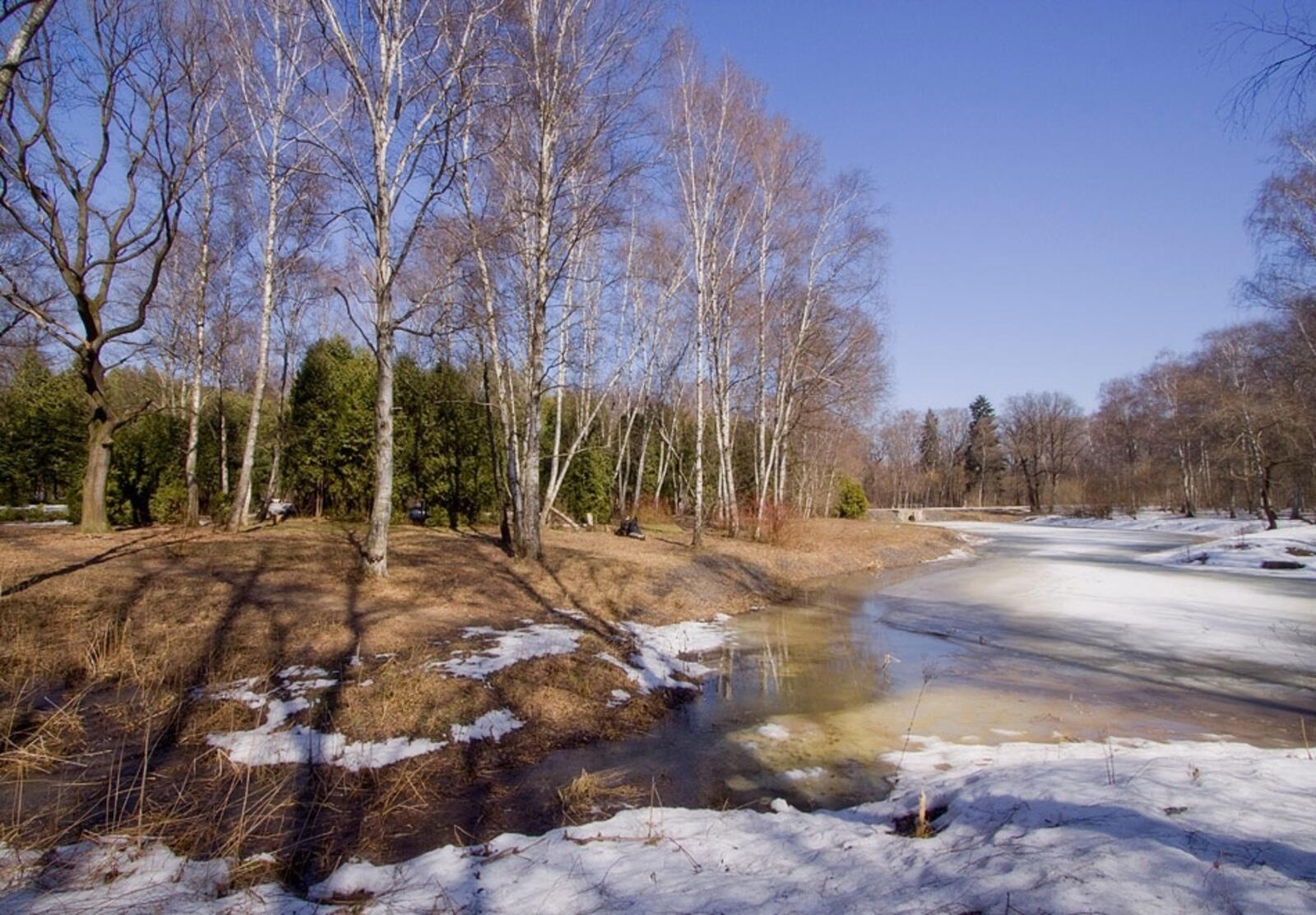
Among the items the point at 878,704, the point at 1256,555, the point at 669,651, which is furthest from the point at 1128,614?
the point at 1256,555

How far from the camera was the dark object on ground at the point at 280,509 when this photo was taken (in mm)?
16381

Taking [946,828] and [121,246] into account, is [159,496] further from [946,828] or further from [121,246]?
[946,828]

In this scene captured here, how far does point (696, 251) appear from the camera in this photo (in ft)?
54.1

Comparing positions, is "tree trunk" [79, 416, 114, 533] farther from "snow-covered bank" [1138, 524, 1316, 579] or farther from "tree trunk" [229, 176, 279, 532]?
"snow-covered bank" [1138, 524, 1316, 579]

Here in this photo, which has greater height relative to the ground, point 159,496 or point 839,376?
point 839,376

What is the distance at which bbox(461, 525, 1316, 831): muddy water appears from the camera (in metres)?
4.99

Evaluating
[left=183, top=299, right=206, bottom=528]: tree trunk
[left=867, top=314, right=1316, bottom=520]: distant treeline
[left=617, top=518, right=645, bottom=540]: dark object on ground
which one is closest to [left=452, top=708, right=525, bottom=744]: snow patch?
[left=183, top=299, right=206, bottom=528]: tree trunk

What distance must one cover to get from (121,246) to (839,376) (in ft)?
57.8

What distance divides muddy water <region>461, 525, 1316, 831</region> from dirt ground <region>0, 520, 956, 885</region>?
2.11ft

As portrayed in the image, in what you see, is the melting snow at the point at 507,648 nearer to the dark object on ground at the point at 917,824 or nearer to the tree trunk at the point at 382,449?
the tree trunk at the point at 382,449

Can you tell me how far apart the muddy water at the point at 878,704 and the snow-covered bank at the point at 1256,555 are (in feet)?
25.8

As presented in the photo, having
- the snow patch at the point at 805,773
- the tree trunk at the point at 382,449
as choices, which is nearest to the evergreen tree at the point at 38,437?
the tree trunk at the point at 382,449

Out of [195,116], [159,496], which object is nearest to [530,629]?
[195,116]

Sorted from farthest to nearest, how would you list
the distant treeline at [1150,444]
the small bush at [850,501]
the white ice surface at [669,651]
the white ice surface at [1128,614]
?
the small bush at [850,501] < the distant treeline at [1150,444] < the white ice surface at [1128,614] < the white ice surface at [669,651]
